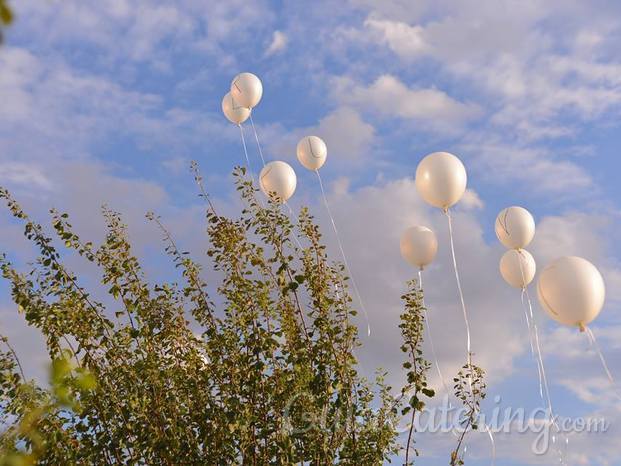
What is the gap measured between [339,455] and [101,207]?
7.66 feet

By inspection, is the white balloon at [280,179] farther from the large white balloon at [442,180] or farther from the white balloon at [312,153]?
the large white balloon at [442,180]

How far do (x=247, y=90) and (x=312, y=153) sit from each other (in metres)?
0.89

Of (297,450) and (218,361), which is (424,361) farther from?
(218,361)

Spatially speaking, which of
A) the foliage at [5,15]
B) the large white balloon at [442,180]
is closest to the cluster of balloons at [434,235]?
the large white balloon at [442,180]

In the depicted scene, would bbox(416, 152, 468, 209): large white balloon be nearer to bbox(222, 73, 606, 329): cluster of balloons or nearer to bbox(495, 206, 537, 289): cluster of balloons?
bbox(222, 73, 606, 329): cluster of balloons

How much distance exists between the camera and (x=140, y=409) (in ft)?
15.1

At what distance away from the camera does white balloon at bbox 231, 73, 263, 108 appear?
7223 mm

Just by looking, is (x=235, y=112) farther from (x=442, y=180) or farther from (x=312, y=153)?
(x=442, y=180)

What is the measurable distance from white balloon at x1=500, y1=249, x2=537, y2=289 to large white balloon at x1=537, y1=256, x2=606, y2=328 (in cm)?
139

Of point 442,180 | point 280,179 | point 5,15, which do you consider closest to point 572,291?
point 442,180

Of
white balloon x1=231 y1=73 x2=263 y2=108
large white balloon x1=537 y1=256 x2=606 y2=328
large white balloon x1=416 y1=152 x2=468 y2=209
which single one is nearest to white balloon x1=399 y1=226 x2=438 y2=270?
large white balloon x1=416 y1=152 x2=468 y2=209

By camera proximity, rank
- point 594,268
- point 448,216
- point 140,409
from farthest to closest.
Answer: point 448,216, point 594,268, point 140,409

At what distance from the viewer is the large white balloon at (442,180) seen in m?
6.11

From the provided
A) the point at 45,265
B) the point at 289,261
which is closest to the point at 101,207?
the point at 45,265
